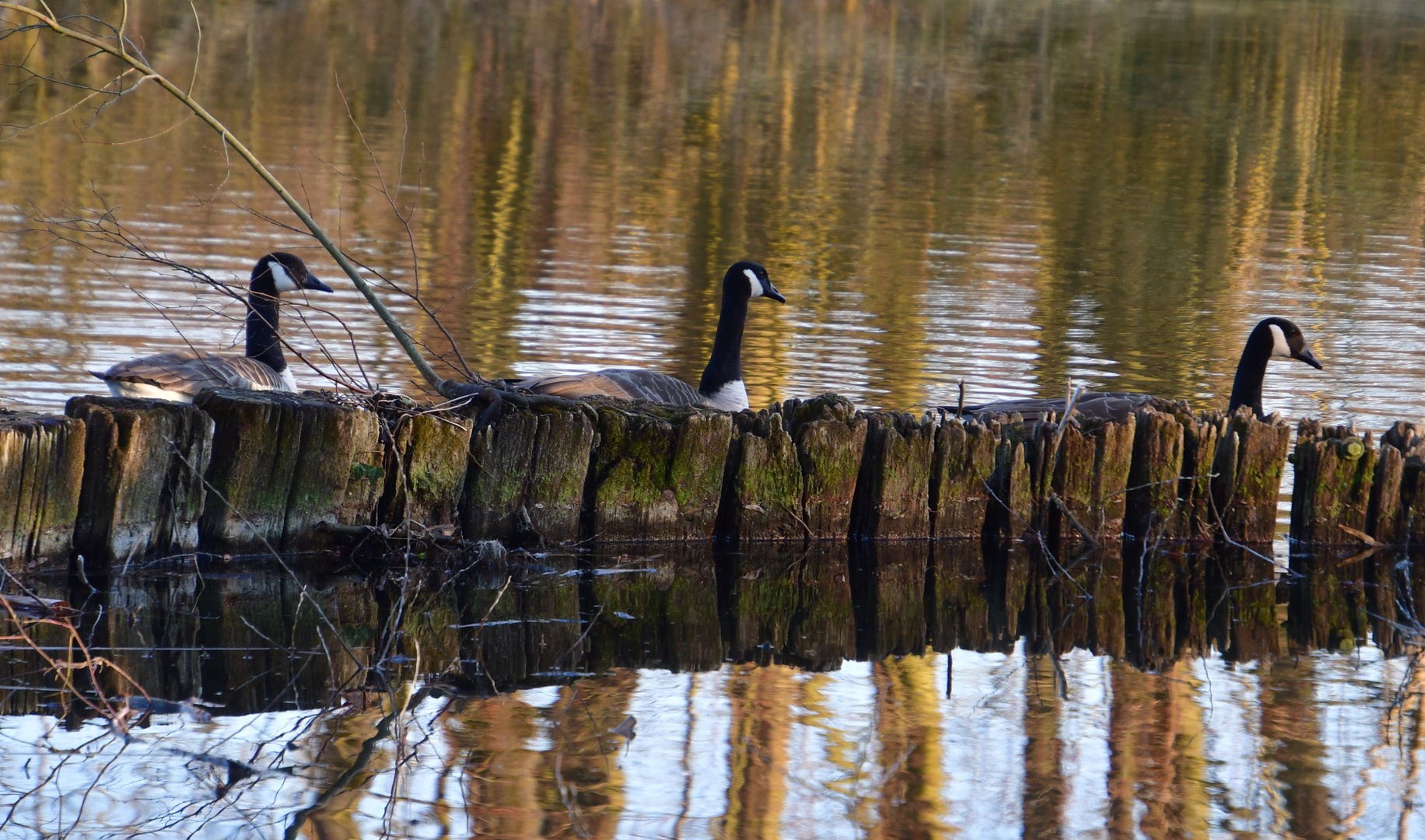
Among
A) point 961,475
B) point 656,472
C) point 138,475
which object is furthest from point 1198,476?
point 138,475

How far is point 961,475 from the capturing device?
687cm

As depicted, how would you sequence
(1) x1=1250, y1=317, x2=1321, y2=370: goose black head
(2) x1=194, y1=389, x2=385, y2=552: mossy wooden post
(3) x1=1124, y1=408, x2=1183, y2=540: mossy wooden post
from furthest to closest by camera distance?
(1) x1=1250, y1=317, x2=1321, y2=370: goose black head < (3) x1=1124, y1=408, x2=1183, y2=540: mossy wooden post < (2) x1=194, y1=389, x2=385, y2=552: mossy wooden post

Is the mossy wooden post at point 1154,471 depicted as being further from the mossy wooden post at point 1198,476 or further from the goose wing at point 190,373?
the goose wing at point 190,373

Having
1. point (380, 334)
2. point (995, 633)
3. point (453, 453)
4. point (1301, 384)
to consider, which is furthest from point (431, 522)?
point (1301, 384)

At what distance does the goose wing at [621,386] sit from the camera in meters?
7.64

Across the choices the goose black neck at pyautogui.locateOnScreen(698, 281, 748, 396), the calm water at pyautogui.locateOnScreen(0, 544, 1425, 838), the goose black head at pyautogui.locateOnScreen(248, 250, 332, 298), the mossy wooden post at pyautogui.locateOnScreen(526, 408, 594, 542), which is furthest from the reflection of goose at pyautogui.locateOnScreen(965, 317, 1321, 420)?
the goose black head at pyautogui.locateOnScreen(248, 250, 332, 298)

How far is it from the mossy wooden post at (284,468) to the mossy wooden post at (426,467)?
96 millimetres

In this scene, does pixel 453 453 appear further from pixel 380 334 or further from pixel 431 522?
pixel 380 334

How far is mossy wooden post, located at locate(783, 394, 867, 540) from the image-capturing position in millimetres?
6625

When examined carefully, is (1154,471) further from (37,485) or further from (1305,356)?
(37,485)

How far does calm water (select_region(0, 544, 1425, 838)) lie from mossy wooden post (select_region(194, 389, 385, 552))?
206 mm

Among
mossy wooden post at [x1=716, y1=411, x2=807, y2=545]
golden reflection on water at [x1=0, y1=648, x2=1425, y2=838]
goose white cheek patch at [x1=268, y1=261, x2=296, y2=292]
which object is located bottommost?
golden reflection on water at [x1=0, y1=648, x2=1425, y2=838]

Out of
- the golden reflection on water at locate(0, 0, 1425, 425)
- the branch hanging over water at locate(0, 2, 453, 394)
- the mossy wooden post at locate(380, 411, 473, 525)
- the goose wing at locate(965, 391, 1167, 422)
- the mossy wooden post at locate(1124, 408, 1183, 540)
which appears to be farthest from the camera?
the golden reflection on water at locate(0, 0, 1425, 425)

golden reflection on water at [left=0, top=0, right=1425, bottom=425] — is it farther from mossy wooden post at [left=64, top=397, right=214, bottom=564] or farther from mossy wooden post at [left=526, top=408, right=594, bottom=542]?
mossy wooden post at [left=526, top=408, right=594, bottom=542]
